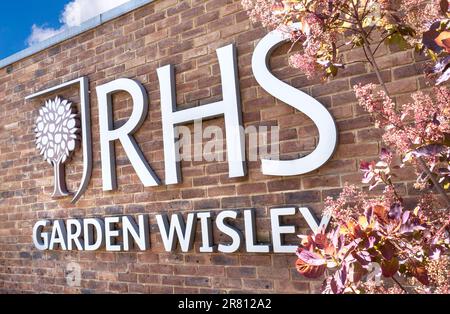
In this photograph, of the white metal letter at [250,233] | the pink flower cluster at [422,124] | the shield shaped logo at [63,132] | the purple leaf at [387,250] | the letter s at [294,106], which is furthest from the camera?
the shield shaped logo at [63,132]

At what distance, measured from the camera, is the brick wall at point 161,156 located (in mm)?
2664

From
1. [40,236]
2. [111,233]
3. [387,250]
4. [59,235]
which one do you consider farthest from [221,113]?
[40,236]

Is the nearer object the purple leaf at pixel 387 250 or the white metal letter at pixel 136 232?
the purple leaf at pixel 387 250

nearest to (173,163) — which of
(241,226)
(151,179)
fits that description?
(151,179)

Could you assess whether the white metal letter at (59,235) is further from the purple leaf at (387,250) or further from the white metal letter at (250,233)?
the purple leaf at (387,250)

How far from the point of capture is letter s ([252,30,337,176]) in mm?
2639

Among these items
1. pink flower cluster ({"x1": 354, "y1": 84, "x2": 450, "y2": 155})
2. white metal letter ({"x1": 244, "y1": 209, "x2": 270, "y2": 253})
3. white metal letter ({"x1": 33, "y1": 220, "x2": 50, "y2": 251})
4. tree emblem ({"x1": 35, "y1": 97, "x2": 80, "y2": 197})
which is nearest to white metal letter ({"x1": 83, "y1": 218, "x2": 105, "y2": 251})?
tree emblem ({"x1": 35, "y1": 97, "x2": 80, "y2": 197})

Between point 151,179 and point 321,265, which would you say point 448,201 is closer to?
point 321,265

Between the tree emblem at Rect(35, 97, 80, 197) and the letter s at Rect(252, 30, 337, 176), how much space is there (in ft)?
6.16

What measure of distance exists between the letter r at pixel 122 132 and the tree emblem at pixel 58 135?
397mm

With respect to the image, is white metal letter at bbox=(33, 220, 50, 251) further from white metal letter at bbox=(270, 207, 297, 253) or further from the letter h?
white metal letter at bbox=(270, 207, 297, 253)

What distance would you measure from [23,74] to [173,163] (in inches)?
91.4

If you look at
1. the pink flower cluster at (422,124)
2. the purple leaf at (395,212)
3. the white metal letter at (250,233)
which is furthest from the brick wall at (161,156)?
the purple leaf at (395,212)

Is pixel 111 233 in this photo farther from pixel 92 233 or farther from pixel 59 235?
pixel 59 235
